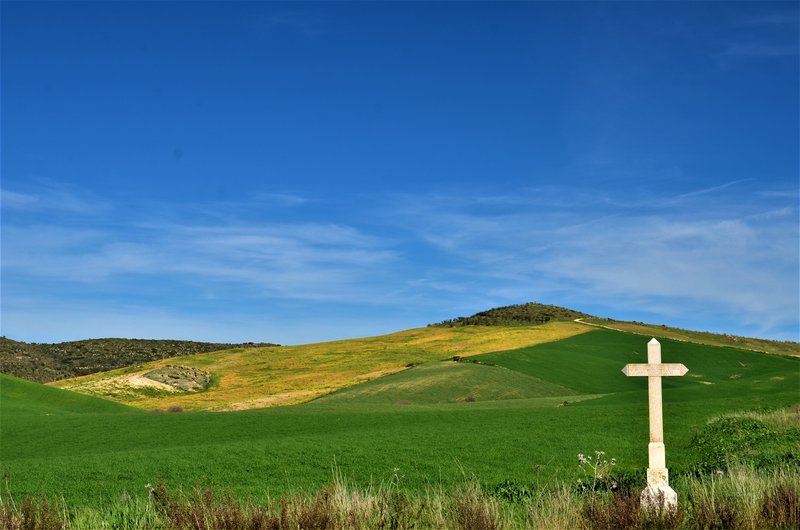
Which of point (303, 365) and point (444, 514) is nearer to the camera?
point (444, 514)

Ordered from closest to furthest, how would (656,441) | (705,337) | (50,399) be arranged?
(656,441)
(50,399)
(705,337)

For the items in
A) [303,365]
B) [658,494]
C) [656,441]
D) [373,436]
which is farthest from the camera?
[303,365]

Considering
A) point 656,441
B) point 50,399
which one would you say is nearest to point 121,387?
point 50,399

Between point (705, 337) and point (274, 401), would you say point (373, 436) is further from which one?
point (705, 337)

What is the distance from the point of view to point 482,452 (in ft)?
94.9

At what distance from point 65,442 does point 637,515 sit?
34814 mm

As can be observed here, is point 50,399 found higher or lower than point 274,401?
lower

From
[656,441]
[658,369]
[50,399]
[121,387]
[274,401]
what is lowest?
[656,441]

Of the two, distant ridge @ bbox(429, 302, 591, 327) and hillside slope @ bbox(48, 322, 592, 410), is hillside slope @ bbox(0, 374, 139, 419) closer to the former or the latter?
hillside slope @ bbox(48, 322, 592, 410)

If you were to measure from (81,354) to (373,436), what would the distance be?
109 m

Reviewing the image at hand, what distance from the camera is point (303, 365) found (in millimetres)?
93188

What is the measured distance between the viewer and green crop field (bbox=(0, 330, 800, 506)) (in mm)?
25359

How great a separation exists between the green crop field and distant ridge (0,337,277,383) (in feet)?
160

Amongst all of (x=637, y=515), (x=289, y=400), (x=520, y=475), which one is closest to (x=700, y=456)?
(x=520, y=475)
